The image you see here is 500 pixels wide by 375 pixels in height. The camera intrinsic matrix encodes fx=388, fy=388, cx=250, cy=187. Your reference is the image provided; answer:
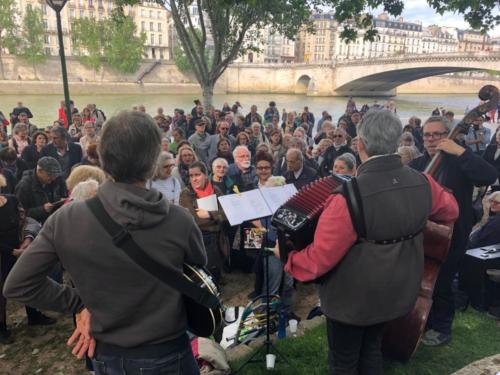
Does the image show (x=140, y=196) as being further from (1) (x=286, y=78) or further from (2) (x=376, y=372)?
(1) (x=286, y=78)

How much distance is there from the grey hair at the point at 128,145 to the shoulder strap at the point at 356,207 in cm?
97

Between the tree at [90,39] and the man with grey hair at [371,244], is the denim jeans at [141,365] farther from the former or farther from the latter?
the tree at [90,39]

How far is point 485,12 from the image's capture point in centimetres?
698

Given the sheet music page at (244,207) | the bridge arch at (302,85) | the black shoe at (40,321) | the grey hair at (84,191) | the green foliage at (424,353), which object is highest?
the bridge arch at (302,85)

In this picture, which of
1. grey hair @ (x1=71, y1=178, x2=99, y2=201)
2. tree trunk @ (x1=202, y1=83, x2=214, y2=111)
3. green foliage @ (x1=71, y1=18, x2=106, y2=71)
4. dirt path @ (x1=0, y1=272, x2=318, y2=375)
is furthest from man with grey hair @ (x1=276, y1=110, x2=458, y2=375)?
green foliage @ (x1=71, y1=18, x2=106, y2=71)

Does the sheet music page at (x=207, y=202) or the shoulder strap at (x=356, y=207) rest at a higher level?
the shoulder strap at (x=356, y=207)

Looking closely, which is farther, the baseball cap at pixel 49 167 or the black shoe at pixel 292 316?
the baseball cap at pixel 49 167

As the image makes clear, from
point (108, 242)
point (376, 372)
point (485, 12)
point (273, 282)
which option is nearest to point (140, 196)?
point (108, 242)

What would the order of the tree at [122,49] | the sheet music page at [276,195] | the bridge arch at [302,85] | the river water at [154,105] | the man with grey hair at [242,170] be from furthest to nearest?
the bridge arch at [302,85] < the tree at [122,49] < the river water at [154,105] < the man with grey hair at [242,170] < the sheet music page at [276,195]

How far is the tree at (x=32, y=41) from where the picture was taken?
51.5 metres

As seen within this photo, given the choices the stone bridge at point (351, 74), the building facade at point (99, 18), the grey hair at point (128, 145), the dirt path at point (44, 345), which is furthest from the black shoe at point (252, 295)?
the building facade at point (99, 18)

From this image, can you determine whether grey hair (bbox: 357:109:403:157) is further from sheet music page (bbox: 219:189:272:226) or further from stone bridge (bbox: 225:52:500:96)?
stone bridge (bbox: 225:52:500:96)

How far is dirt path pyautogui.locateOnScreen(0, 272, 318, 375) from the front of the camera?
3.54 meters

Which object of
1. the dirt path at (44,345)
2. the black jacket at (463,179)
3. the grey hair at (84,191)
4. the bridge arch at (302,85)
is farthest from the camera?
the bridge arch at (302,85)
